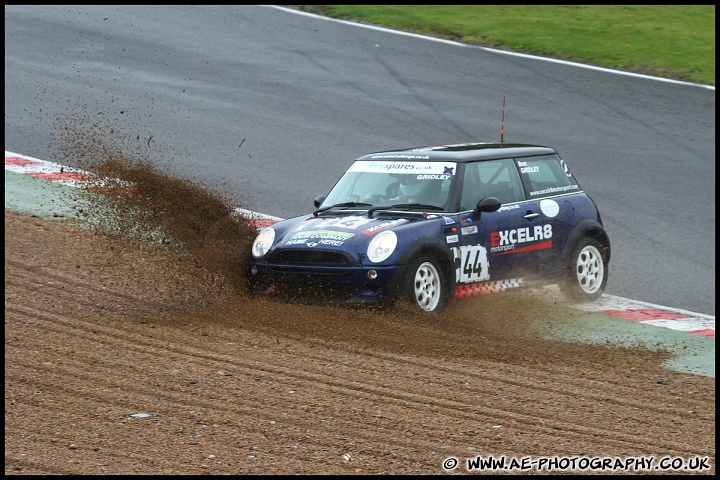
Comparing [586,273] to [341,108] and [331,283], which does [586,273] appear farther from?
[341,108]

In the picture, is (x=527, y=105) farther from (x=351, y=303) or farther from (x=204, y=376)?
(x=204, y=376)

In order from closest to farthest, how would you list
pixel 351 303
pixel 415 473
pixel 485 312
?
pixel 415 473
pixel 351 303
pixel 485 312

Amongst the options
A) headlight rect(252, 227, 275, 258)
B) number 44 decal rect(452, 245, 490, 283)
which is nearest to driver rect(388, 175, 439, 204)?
number 44 decal rect(452, 245, 490, 283)

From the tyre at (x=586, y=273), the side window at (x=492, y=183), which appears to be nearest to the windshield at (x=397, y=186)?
the side window at (x=492, y=183)

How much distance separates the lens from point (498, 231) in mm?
10016

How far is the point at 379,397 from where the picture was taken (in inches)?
271

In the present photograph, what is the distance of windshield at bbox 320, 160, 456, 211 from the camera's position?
992 cm

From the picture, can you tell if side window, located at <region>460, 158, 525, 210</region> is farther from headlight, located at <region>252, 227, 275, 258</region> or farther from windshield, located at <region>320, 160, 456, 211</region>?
headlight, located at <region>252, 227, 275, 258</region>

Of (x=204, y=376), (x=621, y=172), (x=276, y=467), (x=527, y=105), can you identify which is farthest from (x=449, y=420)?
(x=527, y=105)

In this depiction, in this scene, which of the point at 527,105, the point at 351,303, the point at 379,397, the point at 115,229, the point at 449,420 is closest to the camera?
the point at 449,420

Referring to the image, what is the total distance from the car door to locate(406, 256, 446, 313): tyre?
0.83 feet

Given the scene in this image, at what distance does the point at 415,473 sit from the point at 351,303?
12.0 feet

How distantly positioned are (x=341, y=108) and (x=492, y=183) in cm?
774

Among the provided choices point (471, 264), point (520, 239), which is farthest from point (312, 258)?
point (520, 239)
